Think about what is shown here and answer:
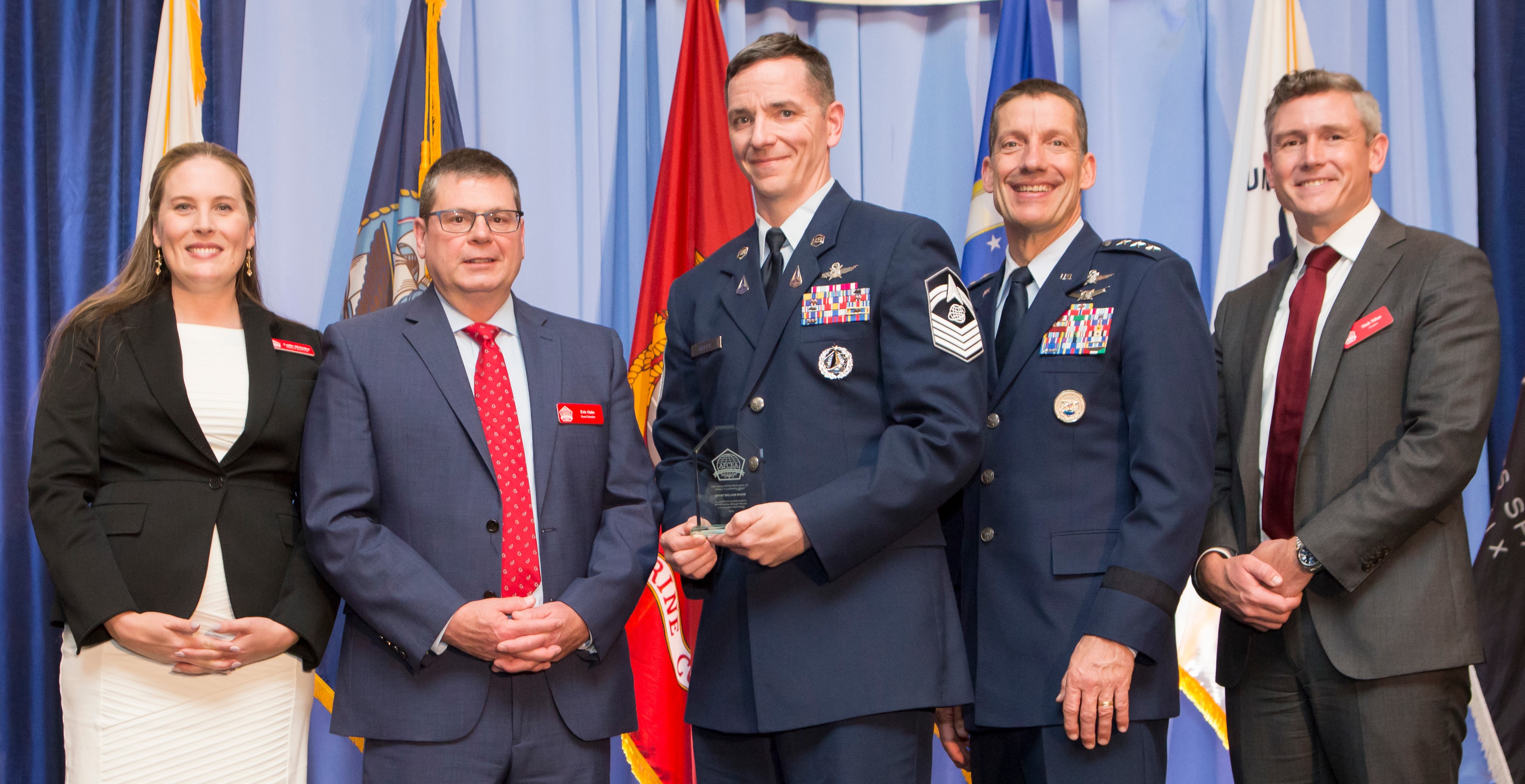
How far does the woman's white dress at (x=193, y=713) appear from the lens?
227cm

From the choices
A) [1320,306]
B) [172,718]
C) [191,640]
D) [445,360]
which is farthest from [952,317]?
[172,718]

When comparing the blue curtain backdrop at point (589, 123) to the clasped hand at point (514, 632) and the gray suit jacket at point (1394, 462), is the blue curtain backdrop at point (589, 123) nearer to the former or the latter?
the gray suit jacket at point (1394, 462)

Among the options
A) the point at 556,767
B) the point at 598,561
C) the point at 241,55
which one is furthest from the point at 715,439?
the point at 241,55

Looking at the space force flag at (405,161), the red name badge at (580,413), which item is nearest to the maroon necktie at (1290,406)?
the red name badge at (580,413)

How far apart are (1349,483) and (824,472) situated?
1125mm

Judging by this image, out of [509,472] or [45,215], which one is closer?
[509,472]

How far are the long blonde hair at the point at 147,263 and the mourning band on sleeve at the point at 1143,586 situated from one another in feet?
6.85

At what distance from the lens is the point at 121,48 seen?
3.86 meters

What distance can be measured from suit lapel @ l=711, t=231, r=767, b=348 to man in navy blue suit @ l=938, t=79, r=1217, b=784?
0.51 metres

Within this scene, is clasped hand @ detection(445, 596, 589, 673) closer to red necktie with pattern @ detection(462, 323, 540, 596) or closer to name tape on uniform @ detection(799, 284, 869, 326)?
red necktie with pattern @ detection(462, 323, 540, 596)

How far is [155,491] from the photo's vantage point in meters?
2.35

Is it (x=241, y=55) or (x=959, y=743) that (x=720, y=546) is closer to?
(x=959, y=743)

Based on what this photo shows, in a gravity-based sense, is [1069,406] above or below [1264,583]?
above

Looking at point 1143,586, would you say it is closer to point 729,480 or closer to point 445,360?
point 729,480
